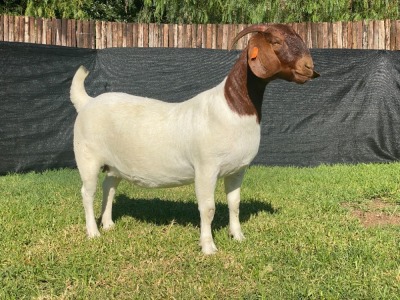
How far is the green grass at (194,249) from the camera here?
371 cm

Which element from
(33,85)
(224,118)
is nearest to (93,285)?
(224,118)

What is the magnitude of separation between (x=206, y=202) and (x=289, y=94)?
5.38 m

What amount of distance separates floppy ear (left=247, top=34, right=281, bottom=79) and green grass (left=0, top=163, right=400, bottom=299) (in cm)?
148

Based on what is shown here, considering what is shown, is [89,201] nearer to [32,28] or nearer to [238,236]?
[238,236]

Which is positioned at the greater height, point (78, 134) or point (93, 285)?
point (78, 134)

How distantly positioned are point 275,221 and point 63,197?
278 centimetres

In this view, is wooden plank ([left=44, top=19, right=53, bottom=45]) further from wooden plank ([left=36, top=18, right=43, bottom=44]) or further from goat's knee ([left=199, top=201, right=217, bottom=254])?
goat's knee ([left=199, top=201, right=217, bottom=254])

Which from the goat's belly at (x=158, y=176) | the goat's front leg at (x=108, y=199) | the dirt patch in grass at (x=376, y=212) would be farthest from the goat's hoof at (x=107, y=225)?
the dirt patch in grass at (x=376, y=212)

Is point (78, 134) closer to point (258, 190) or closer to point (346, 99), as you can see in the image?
point (258, 190)

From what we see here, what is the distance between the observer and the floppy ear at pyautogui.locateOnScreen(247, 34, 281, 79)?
4.11 meters

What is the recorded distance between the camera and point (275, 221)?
5.45m

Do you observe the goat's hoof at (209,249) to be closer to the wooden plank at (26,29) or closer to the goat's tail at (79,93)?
the goat's tail at (79,93)

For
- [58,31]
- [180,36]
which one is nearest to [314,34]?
[180,36]

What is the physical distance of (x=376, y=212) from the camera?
600cm
